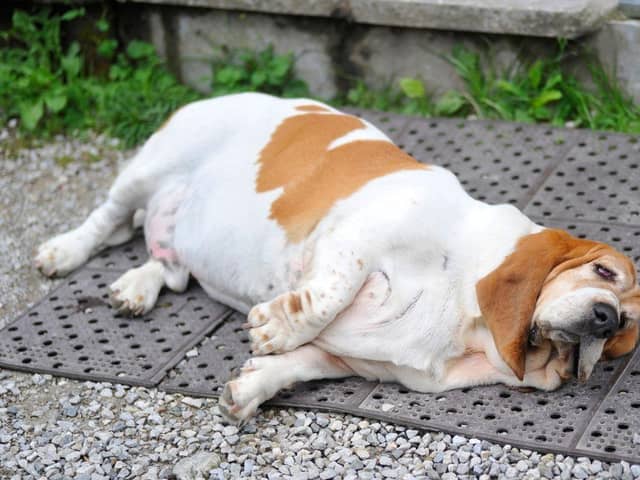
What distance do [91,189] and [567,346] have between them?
291 centimetres

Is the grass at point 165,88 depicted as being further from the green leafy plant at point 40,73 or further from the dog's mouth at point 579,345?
the dog's mouth at point 579,345

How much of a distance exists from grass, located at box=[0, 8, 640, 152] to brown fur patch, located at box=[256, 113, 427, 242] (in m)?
1.48

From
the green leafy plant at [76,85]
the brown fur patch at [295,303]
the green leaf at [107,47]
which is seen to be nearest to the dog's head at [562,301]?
the brown fur patch at [295,303]

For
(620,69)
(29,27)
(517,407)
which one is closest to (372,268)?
(517,407)

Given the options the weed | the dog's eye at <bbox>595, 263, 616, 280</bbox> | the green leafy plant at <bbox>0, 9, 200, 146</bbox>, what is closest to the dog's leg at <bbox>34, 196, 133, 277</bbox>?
the green leafy plant at <bbox>0, 9, 200, 146</bbox>

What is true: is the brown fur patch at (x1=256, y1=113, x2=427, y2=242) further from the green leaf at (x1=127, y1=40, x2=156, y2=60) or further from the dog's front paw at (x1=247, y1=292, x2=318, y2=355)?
the green leaf at (x1=127, y1=40, x2=156, y2=60)

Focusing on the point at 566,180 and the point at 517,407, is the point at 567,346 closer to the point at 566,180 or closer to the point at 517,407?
the point at 517,407

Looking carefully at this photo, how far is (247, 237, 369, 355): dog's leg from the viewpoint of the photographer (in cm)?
376

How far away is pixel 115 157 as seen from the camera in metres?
6.04

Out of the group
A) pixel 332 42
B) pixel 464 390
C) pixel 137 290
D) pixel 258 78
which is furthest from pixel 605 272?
pixel 258 78

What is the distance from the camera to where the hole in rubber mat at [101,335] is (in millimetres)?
4199

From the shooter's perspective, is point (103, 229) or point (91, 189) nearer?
point (103, 229)

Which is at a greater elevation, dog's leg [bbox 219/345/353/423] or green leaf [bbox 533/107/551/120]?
green leaf [bbox 533/107/551/120]

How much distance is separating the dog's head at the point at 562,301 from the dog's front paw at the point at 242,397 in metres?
0.75
